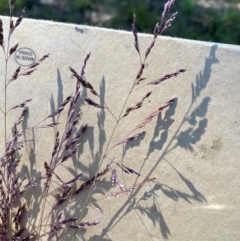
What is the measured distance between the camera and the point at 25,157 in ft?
4.67

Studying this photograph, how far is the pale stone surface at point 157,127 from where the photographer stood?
1.31 metres

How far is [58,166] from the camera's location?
140cm

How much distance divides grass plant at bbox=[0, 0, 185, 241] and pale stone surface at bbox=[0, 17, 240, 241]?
0.02 m

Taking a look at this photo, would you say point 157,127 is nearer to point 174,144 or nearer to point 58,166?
point 174,144

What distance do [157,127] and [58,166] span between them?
1.02ft

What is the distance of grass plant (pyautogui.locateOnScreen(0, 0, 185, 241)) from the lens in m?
1.28

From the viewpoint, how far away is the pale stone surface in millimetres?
1310

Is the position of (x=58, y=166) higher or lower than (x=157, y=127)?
lower

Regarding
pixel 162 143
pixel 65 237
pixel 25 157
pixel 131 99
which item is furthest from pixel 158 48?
pixel 65 237

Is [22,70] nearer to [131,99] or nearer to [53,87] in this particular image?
[53,87]

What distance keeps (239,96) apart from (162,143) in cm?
24

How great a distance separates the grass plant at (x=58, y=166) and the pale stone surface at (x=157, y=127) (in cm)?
2

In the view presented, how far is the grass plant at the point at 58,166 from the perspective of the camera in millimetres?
1280

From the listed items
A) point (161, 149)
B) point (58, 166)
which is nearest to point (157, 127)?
point (161, 149)
